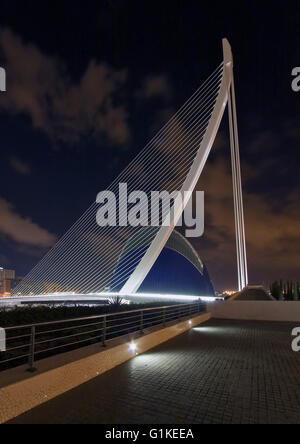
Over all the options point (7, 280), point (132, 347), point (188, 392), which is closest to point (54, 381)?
point (188, 392)

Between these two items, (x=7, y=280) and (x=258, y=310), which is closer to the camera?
(x=258, y=310)

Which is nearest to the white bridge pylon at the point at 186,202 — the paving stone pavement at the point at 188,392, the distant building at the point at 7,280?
the paving stone pavement at the point at 188,392

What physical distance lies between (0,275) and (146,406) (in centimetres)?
9972

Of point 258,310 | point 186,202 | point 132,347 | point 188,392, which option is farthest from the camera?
point 186,202

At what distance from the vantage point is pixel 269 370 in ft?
19.7

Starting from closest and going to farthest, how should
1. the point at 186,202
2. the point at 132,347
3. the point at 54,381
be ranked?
the point at 54,381 → the point at 132,347 → the point at 186,202

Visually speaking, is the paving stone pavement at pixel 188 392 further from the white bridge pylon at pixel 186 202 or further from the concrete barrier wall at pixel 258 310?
the white bridge pylon at pixel 186 202

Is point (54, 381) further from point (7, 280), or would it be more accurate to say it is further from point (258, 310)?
point (7, 280)

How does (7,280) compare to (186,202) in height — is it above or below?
below

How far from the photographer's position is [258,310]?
52.6 ft

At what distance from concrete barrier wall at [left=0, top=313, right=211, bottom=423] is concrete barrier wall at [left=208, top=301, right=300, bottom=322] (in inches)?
422

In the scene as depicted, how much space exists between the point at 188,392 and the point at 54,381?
6.29 feet

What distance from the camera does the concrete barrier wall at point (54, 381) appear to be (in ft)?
11.8
